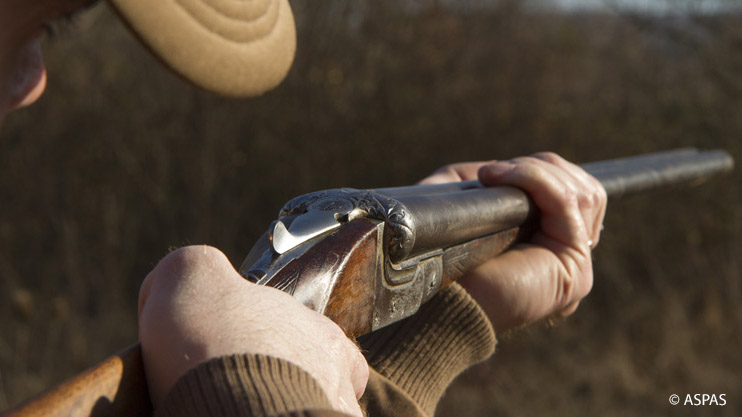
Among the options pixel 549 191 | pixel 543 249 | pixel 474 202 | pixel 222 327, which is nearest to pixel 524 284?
pixel 543 249

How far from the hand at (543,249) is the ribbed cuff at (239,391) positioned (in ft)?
4.83

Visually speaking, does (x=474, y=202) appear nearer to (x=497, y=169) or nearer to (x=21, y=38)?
(x=497, y=169)

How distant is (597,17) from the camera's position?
8.62 meters

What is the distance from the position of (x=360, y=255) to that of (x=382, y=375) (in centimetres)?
73

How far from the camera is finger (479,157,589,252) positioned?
2398 mm

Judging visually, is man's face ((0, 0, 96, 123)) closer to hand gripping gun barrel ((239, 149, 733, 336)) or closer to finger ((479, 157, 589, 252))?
hand gripping gun barrel ((239, 149, 733, 336))

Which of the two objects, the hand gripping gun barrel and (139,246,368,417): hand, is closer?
(139,246,368,417): hand

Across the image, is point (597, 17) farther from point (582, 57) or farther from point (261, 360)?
point (261, 360)

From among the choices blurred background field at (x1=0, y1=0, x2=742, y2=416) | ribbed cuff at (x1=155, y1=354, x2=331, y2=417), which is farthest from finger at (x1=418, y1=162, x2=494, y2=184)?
blurred background field at (x1=0, y1=0, x2=742, y2=416)

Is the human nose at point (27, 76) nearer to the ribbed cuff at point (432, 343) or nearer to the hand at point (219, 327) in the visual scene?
the hand at point (219, 327)

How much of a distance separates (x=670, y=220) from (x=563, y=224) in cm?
626

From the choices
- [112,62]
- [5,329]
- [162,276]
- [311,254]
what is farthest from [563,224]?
[112,62]

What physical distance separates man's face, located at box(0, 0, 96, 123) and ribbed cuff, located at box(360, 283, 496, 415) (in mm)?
1303

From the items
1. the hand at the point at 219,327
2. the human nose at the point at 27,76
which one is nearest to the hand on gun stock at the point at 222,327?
the hand at the point at 219,327
